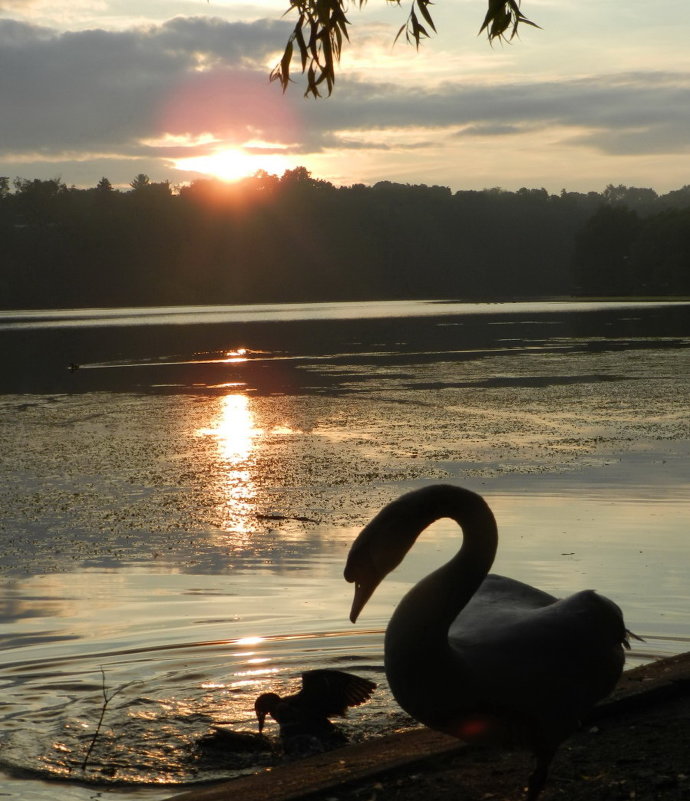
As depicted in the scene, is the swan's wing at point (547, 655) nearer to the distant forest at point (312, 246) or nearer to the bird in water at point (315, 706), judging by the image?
the bird in water at point (315, 706)

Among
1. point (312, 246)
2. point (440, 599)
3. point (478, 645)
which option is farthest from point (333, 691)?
point (312, 246)

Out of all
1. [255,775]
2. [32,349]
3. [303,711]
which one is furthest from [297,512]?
[32,349]

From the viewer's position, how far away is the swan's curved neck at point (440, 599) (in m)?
3.40

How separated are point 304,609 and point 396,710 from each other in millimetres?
1802

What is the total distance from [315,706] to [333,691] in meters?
0.11

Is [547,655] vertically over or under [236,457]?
over

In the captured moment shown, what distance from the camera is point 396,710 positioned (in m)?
5.74

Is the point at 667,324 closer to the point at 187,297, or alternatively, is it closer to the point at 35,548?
the point at 35,548

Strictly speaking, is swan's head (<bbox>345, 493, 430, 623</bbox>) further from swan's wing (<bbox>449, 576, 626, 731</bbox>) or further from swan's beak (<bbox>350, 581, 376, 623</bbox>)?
swan's wing (<bbox>449, 576, 626, 731</bbox>)

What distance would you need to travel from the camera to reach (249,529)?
9.85 metres

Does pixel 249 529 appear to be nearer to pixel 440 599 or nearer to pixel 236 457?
pixel 236 457

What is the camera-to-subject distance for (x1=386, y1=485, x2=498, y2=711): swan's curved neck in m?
3.40

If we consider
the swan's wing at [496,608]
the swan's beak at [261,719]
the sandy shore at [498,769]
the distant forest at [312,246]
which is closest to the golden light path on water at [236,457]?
the swan's beak at [261,719]

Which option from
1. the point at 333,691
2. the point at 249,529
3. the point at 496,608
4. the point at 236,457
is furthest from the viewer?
the point at 236,457
